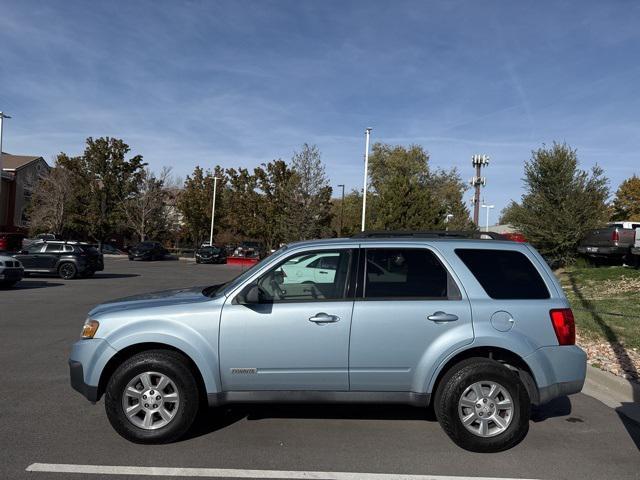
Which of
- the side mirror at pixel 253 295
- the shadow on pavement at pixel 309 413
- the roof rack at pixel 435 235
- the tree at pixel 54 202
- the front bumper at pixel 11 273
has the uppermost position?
the tree at pixel 54 202

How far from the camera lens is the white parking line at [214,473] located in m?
4.07

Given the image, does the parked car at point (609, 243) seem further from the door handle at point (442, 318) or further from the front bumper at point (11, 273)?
the front bumper at point (11, 273)

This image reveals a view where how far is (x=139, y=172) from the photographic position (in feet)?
170

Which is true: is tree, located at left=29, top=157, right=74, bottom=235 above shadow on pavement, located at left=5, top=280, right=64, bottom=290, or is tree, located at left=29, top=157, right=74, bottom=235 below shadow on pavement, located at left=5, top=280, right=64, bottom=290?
above

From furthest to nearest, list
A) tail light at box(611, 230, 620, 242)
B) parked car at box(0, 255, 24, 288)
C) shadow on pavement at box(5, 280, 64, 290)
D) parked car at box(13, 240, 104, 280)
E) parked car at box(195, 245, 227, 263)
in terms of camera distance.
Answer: parked car at box(195, 245, 227, 263)
parked car at box(13, 240, 104, 280)
tail light at box(611, 230, 620, 242)
shadow on pavement at box(5, 280, 64, 290)
parked car at box(0, 255, 24, 288)

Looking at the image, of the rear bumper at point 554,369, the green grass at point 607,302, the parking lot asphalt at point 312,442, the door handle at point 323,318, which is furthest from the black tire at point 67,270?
the rear bumper at point 554,369

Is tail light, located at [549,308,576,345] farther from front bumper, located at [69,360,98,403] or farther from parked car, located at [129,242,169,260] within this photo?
parked car, located at [129,242,169,260]

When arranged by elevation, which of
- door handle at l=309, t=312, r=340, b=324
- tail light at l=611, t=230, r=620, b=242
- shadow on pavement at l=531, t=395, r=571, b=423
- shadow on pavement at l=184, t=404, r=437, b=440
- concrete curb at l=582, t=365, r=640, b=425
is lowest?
shadow on pavement at l=184, t=404, r=437, b=440

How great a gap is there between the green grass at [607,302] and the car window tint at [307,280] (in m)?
5.71

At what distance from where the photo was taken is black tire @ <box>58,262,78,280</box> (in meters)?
21.8

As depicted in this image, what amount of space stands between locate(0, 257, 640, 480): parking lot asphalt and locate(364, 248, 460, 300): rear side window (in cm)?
128

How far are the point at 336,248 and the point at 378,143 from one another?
52.7 meters

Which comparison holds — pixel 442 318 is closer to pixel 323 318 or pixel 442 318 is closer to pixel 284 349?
pixel 323 318

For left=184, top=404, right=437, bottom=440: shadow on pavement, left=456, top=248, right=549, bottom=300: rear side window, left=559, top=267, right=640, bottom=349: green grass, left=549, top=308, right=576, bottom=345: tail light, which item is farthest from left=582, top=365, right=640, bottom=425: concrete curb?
left=184, top=404, right=437, bottom=440: shadow on pavement
